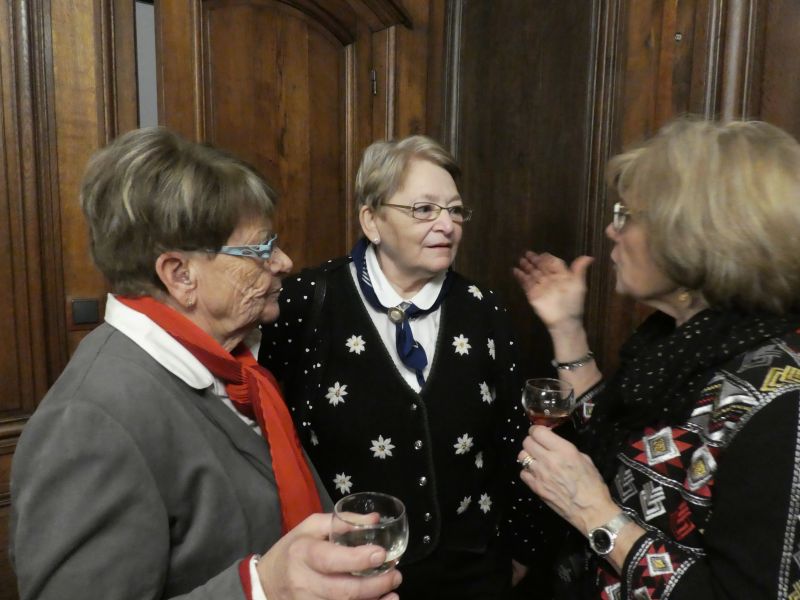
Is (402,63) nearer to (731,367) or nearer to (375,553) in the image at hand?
(731,367)

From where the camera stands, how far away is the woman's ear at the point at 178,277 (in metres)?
1.00

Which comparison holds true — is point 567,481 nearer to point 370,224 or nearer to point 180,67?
point 370,224

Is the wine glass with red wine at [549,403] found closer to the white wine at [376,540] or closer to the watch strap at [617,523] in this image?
the watch strap at [617,523]

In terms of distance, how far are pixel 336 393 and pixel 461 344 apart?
342 mm

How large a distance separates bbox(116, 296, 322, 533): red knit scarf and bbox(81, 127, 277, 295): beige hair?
70 millimetres

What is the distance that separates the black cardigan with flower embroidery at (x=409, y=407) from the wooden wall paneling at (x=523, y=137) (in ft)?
1.35

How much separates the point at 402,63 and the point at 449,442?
4.74 feet

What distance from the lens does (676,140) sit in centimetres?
100

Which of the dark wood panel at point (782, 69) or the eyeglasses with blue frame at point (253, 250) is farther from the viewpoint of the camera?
the dark wood panel at point (782, 69)

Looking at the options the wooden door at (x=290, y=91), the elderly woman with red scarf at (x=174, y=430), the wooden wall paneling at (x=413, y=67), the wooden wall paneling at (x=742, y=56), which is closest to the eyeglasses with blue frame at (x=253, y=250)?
the elderly woman with red scarf at (x=174, y=430)

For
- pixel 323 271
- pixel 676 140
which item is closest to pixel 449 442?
pixel 323 271

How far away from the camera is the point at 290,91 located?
80.9 inches

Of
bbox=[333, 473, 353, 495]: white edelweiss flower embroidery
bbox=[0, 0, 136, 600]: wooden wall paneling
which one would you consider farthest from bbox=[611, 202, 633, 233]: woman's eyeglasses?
bbox=[0, 0, 136, 600]: wooden wall paneling

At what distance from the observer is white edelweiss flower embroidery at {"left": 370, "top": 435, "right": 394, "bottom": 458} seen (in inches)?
56.7
